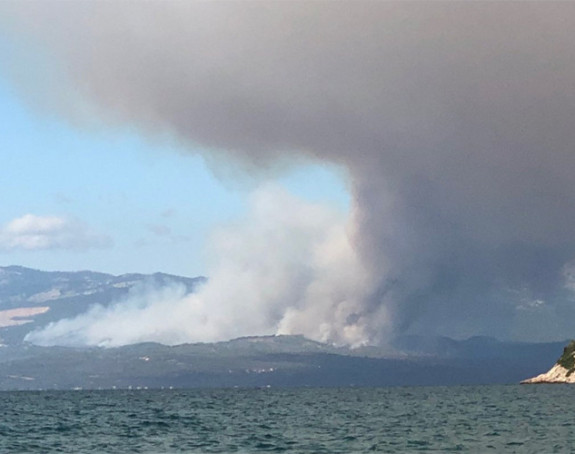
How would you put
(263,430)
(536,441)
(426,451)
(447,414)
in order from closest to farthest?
(426,451), (536,441), (263,430), (447,414)

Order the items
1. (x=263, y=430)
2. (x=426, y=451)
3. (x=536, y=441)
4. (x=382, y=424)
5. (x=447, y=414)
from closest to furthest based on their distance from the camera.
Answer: (x=426, y=451)
(x=536, y=441)
(x=263, y=430)
(x=382, y=424)
(x=447, y=414)

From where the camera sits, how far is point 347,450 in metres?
103

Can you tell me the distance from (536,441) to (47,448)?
5929 cm

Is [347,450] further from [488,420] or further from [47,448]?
[488,420]

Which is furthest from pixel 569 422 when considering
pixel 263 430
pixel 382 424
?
pixel 263 430

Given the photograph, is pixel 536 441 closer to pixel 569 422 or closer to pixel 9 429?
pixel 569 422

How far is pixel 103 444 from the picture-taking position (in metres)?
119

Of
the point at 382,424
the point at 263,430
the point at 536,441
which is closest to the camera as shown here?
the point at 536,441

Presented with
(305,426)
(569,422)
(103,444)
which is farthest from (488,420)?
(103,444)

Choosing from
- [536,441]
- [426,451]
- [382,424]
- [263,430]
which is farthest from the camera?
[382,424]

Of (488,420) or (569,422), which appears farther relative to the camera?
(488,420)

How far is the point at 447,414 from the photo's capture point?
179m

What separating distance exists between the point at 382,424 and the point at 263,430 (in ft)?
70.3

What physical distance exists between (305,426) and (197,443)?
34.2 metres
